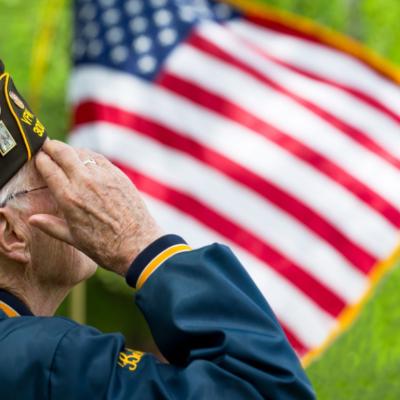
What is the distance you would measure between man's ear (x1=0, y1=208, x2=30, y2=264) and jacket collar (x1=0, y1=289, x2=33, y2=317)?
0.22 ft

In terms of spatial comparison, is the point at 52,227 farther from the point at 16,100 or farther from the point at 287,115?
the point at 287,115

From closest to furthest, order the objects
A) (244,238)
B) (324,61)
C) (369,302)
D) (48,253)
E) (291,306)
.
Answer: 1. (48,253)
2. (291,306)
3. (369,302)
4. (244,238)
5. (324,61)

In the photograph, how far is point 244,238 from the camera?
5.34 metres

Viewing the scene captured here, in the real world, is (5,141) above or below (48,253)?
above

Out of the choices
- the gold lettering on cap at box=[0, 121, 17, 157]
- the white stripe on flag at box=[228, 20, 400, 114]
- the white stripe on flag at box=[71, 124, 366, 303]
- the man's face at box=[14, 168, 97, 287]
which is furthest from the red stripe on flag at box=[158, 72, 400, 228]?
the gold lettering on cap at box=[0, 121, 17, 157]

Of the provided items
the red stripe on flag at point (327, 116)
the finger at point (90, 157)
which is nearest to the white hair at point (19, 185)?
the finger at point (90, 157)

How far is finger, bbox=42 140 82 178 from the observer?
201 centimetres

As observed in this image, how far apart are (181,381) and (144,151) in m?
3.83

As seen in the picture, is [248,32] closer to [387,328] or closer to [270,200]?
[270,200]

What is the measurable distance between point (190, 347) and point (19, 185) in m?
0.46

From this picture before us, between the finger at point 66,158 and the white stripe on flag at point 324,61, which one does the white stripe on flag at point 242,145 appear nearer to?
the white stripe on flag at point 324,61

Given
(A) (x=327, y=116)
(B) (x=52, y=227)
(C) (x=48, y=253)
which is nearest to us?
(B) (x=52, y=227)

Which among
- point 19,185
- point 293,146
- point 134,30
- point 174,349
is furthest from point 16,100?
point 134,30

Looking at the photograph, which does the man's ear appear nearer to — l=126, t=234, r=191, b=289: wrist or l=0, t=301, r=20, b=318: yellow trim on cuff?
l=0, t=301, r=20, b=318: yellow trim on cuff
